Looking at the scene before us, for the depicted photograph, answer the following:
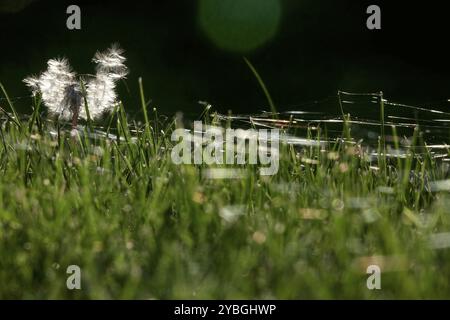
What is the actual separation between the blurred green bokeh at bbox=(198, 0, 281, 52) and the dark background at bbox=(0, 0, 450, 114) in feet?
0.25

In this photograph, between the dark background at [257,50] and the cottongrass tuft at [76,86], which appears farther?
the dark background at [257,50]

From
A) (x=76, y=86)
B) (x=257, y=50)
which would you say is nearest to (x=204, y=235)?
(x=76, y=86)

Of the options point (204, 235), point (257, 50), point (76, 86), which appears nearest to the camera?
point (204, 235)

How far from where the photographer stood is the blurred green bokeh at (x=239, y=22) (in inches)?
382

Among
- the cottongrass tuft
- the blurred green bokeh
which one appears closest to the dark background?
the blurred green bokeh

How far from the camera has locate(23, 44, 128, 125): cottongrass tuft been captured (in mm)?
2961

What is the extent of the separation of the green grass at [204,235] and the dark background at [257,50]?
A: 5.39m

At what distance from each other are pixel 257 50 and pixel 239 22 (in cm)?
113

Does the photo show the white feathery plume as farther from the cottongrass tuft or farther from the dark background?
the dark background

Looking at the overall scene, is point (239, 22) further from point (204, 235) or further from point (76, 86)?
point (204, 235)

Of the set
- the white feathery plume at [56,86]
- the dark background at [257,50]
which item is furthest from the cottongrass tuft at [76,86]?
the dark background at [257,50]

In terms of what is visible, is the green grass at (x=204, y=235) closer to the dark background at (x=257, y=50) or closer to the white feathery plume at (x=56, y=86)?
the white feathery plume at (x=56, y=86)

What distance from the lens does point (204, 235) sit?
1.96 metres
